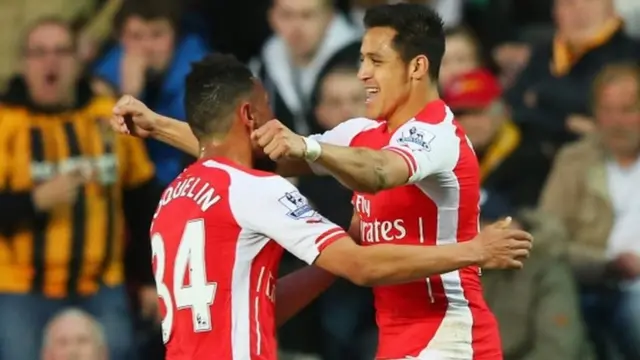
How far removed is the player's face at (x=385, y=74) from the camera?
6.10 m

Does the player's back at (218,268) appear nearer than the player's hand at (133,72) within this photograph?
Yes

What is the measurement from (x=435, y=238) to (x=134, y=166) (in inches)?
127

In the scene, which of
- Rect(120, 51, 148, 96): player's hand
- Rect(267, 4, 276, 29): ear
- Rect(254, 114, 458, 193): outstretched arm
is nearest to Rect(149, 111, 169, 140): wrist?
Rect(254, 114, 458, 193): outstretched arm

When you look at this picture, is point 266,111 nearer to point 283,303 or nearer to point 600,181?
point 283,303

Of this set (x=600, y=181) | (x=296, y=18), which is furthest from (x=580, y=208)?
(x=296, y=18)

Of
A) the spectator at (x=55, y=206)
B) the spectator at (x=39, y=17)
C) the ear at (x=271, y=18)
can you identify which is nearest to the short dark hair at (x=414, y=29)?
the spectator at (x=55, y=206)

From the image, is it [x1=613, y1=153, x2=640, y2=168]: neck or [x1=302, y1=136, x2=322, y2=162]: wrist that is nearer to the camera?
[x1=302, y1=136, x2=322, y2=162]: wrist

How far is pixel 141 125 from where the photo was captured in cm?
675

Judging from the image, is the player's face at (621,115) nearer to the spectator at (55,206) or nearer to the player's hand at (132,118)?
the spectator at (55,206)

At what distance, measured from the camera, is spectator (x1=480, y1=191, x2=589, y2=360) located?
8.33 m

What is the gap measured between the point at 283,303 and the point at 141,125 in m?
0.95

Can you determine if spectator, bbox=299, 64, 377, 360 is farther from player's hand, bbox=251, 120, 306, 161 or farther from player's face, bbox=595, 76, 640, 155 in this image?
player's hand, bbox=251, 120, 306, 161

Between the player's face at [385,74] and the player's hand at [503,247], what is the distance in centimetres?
71

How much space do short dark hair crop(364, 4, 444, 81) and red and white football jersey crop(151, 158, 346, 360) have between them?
2.18 ft
